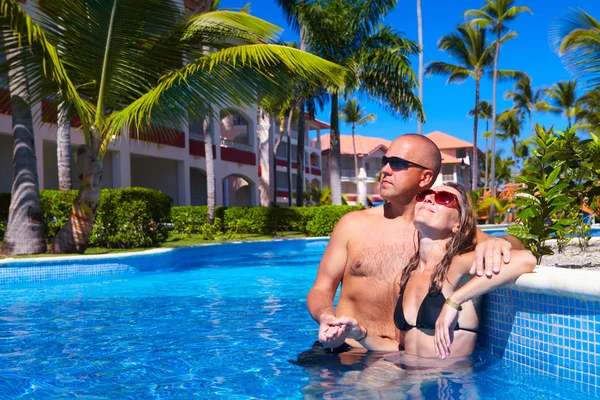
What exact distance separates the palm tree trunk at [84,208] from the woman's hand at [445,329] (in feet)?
28.6

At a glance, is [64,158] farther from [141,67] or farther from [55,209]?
[141,67]

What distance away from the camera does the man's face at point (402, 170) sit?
118 inches

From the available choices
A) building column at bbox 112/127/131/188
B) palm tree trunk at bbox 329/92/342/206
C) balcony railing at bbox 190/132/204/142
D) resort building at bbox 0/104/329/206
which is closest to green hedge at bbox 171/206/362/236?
palm tree trunk at bbox 329/92/342/206

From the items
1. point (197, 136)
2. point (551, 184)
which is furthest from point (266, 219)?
point (551, 184)

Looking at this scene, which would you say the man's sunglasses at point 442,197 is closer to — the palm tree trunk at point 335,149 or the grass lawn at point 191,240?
the grass lawn at point 191,240

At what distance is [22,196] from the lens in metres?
10.7

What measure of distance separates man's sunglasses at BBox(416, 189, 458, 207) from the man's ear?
20 centimetres

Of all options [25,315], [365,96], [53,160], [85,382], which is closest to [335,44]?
[365,96]

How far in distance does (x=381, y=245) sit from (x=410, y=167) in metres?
0.44

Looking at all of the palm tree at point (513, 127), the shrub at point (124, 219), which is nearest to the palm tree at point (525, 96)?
the palm tree at point (513, 127)

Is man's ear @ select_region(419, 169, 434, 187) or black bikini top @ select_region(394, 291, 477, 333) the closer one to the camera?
black bikini top @ select_region(394, 291, 477, 333)

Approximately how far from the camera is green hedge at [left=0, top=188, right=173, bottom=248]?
12.3 metres

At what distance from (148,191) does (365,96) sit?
1155 cm

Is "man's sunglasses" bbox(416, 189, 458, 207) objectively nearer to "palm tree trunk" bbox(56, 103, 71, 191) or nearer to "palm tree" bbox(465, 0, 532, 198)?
"palm tree trunk" bbox(56, 103, 71, 191)
